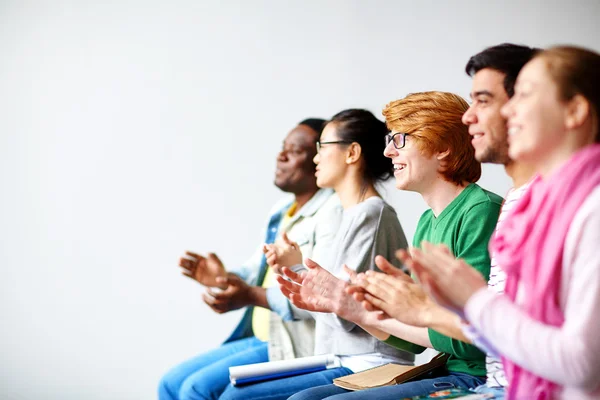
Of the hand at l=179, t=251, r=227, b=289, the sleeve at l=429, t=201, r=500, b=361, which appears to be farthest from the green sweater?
the hand at l=179, t=251, r=227, b=289

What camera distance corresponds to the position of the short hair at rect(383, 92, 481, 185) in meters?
1.93

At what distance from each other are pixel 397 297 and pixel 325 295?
314 mm

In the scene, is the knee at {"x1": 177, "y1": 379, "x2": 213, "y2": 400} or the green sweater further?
the knee at {"x1": 177, "y1": 379, "x2": 213, "y2": 400}

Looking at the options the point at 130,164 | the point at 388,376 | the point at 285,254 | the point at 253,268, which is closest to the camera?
the point at 388,376

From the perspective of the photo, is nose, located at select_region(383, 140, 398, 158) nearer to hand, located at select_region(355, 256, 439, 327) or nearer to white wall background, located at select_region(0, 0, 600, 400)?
hand, located at select_region(355, 256, 439, 327)

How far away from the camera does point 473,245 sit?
1.70 meters

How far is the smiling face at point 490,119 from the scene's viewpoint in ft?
5.21

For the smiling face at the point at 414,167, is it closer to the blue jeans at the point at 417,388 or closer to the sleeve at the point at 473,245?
the sleeve at the point at 473,245

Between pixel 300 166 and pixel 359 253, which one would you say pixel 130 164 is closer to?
pixel 300 166

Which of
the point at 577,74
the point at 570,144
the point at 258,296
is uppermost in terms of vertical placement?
the point at 577,74

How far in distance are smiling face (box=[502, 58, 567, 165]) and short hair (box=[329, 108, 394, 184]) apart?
1304mm

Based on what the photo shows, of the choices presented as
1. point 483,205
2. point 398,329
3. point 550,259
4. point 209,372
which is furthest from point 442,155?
point 209,372

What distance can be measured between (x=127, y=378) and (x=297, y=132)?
6.81ft

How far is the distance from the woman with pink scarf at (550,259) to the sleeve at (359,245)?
1024 mm
